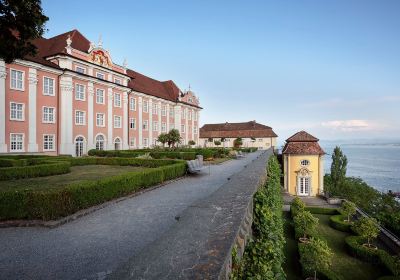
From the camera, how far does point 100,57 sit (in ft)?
109

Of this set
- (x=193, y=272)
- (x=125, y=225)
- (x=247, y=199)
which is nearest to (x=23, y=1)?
(x=125, y=225)

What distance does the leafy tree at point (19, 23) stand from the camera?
9112 mm

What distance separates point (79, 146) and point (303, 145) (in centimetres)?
2770

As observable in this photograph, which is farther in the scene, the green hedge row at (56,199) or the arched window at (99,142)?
the arched window at (99,142)

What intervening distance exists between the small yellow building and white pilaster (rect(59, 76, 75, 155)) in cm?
2608

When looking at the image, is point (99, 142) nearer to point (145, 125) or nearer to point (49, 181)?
point (145, 125)

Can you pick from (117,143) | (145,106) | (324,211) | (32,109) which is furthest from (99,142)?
(324,211)

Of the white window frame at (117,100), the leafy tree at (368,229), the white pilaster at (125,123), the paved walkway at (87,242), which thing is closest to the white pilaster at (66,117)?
the white window frame at (117,100)

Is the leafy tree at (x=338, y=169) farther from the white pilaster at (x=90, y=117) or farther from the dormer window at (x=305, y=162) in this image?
the white pilaster at (x=90, y=117)

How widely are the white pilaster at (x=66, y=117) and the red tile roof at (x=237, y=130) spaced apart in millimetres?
46417

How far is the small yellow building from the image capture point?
32.6 meters

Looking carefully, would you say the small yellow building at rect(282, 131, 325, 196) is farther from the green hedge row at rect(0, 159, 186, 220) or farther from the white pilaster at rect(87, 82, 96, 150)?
the green hedge row at rect(0, 159, 186, 220)

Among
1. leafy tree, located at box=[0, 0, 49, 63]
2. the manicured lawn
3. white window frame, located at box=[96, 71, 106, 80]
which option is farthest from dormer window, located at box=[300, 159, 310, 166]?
leafy tree, located at box=[0, 0, 49, 63]

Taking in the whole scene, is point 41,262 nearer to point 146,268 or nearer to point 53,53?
point 146,268
